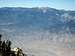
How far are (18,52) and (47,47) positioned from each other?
8163 centimetres

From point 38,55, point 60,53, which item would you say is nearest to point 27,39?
point 60,53

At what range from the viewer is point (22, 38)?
4360 inches

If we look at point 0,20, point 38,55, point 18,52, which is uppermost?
point 0,20

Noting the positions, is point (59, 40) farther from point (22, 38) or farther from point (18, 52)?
point (18, 52)

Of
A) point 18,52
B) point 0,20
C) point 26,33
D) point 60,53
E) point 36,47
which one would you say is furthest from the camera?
point 0,20

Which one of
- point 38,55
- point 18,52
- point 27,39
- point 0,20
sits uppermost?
point 0,20

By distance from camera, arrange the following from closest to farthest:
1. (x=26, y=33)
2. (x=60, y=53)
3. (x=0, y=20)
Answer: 1. (x=60, y=53)
2. (x=26, y=33)
3. (x=0, y=20)

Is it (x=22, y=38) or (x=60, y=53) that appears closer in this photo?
(x=60, y=53)

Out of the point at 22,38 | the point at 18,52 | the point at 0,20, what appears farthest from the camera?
the point at 0,20

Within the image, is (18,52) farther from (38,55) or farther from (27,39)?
(27,39)

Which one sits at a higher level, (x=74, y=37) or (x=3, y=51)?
(x=74, y=37)

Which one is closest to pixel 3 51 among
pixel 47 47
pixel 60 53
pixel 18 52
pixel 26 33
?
pixel 18 52

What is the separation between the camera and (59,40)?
117 m

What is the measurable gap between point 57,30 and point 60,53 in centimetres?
4766
